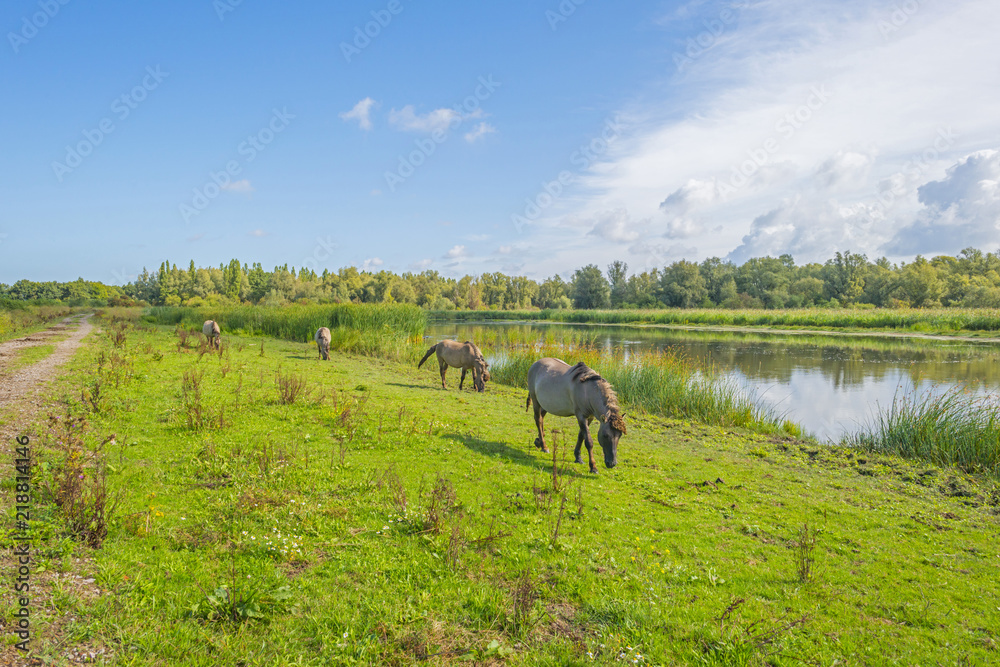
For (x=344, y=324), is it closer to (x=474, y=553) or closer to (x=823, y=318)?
(x=474, y=553)

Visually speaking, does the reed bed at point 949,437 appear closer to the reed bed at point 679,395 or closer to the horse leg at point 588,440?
the reed bed at point 679,395

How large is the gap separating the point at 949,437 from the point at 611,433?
874cm

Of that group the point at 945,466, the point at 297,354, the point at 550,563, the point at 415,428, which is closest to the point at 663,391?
the point at 945,466

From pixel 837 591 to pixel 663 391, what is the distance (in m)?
11.4

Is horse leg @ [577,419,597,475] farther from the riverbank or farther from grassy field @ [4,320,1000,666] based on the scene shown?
the riverbank

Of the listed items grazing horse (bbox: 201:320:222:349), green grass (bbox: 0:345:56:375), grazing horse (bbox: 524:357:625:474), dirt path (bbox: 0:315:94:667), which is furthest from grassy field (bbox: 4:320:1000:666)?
grazing horse (bbox: 201:320:222:349)

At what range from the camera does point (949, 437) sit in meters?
10.7

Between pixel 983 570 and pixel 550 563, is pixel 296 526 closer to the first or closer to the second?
pixel 550 563

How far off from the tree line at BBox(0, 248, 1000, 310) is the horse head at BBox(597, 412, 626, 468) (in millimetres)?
59778

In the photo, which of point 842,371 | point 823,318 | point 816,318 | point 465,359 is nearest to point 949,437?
point 465,359

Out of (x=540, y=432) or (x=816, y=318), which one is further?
(x=816, y=318)

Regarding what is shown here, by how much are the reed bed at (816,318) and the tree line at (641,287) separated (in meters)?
11.4

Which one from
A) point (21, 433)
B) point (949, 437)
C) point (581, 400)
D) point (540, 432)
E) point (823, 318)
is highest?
point (823, 318)

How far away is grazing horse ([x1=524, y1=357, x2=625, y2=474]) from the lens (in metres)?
7.91
